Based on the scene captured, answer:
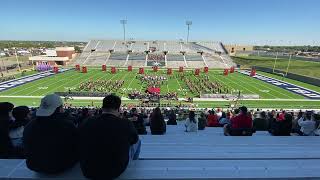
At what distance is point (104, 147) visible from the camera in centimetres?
318

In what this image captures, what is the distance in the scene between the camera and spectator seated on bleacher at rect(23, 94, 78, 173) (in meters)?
3.33

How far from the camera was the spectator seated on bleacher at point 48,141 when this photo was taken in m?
3.33

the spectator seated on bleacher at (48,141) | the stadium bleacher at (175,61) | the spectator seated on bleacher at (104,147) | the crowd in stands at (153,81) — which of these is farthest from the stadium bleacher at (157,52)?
the spectator seated on bleacher at (104,147)

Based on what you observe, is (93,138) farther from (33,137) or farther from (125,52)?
(125,52)

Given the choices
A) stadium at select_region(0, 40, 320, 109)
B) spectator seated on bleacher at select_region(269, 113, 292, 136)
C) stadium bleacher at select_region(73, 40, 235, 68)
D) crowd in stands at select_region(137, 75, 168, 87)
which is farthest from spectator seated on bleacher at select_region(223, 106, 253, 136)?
stadium bleacher at select_region(73, 40, 235, 68)

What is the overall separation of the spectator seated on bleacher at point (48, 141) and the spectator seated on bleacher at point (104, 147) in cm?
18

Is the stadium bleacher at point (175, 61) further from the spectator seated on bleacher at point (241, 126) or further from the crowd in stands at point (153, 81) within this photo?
the spectator seated on bleacher at point (241, 126)

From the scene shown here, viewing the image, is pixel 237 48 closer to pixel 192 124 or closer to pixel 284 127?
pixel 192 124

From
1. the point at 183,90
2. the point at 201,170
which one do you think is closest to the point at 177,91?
the point at 183,90

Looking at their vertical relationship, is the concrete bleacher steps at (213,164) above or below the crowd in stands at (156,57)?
above

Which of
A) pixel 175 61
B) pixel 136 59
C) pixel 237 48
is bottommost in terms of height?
pixel 175 61

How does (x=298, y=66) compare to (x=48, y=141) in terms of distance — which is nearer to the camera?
(x=48, y=141)

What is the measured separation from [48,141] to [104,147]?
1.91 feet

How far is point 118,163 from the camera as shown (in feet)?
10.4
